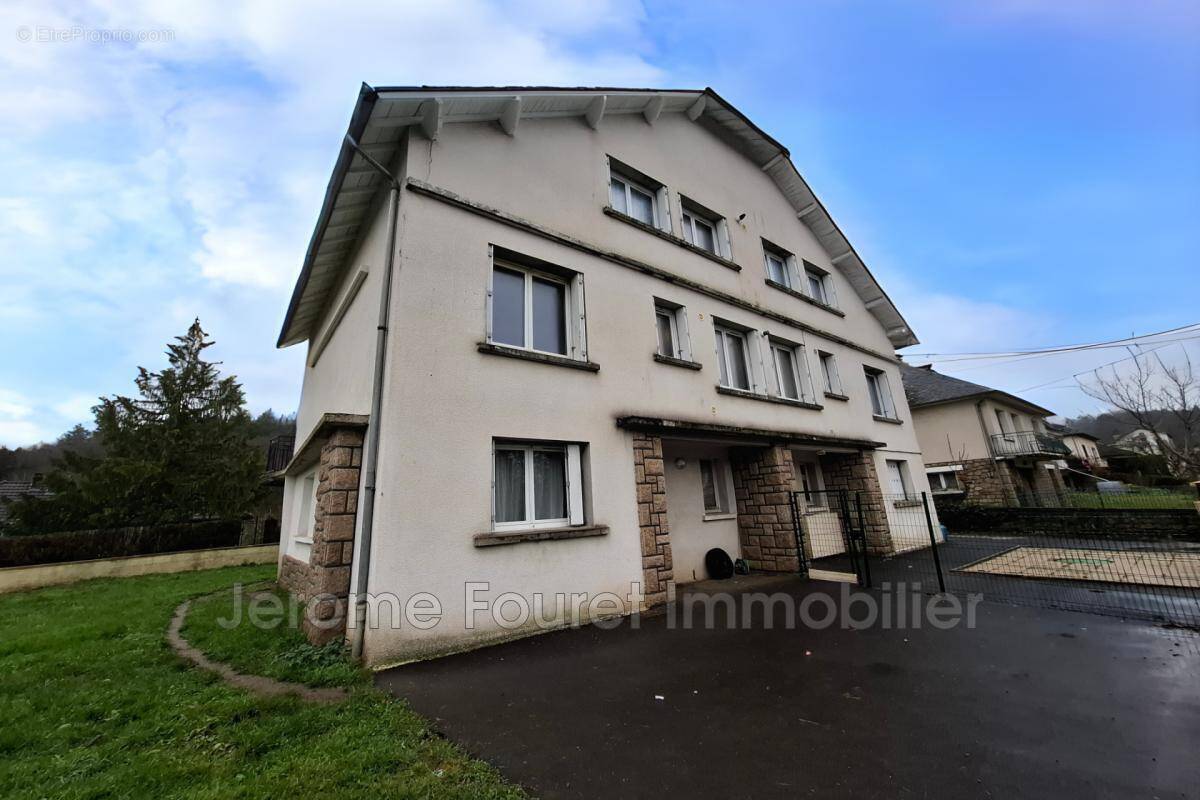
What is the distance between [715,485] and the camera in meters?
9.27

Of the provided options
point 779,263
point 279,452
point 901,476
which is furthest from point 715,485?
point 279,452

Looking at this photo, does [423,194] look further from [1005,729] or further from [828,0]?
[828,0]

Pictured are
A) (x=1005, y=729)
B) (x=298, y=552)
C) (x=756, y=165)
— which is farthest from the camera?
(x=756, y=165)

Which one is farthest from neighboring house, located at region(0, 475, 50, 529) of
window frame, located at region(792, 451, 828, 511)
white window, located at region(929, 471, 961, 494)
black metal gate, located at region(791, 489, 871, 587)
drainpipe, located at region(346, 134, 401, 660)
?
white window, located at region(929, 471, 961, 494)

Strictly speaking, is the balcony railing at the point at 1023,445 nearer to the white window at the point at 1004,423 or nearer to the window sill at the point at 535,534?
the white window at the point at 1004,423

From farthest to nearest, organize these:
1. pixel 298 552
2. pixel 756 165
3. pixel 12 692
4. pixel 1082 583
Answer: pixel 756 165, pixel 298 552, pixel 1082 583, pixel 12 692

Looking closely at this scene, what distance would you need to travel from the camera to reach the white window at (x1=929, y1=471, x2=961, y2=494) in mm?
20000

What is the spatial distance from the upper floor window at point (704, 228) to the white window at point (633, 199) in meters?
0.90

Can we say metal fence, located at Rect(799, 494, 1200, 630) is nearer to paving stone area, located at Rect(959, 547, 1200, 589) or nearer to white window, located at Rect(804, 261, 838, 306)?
paving stone area, located at Rect(959, 547, 1200, 589)

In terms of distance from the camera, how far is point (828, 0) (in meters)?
8.41

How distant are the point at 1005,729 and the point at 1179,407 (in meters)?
22.4

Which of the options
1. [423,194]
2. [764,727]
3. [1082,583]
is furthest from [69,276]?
[1082,583]

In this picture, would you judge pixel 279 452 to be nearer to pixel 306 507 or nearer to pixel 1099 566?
pixel 306 507

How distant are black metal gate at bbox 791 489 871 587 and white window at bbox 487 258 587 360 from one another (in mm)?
5546
